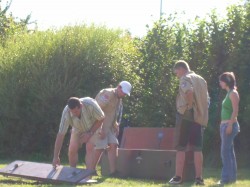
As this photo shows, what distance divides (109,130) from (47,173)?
1.72m

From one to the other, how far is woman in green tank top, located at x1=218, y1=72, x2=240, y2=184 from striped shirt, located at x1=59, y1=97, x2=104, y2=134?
1.95 m

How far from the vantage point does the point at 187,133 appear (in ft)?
32.3

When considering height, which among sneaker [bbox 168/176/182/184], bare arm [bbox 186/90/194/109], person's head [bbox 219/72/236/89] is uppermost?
person's head [bbox 219/72/236/89]

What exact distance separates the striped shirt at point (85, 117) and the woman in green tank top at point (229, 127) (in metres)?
1.95

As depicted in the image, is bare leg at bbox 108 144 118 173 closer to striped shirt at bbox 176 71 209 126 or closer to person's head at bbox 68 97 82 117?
person's head at bbox 68 97 82 117

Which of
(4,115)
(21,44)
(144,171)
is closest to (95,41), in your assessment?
(21,44)

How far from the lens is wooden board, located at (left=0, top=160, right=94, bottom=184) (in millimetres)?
9328

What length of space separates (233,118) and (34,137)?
8338 millimetres

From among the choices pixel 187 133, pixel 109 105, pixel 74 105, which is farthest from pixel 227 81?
pixel 74 105

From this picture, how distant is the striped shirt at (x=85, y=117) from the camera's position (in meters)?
10.0

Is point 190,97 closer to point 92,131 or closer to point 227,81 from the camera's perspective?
point 227,81

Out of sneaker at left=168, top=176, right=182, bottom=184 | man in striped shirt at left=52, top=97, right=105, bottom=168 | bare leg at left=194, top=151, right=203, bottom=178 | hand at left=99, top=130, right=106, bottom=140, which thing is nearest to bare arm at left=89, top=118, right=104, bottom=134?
man in striped shirt at left=52, top=97, right=105, bottom=168

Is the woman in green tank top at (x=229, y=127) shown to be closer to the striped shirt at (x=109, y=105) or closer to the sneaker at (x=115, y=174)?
the sneaker at (x=115, y=174)

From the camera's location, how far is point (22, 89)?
16594mm
